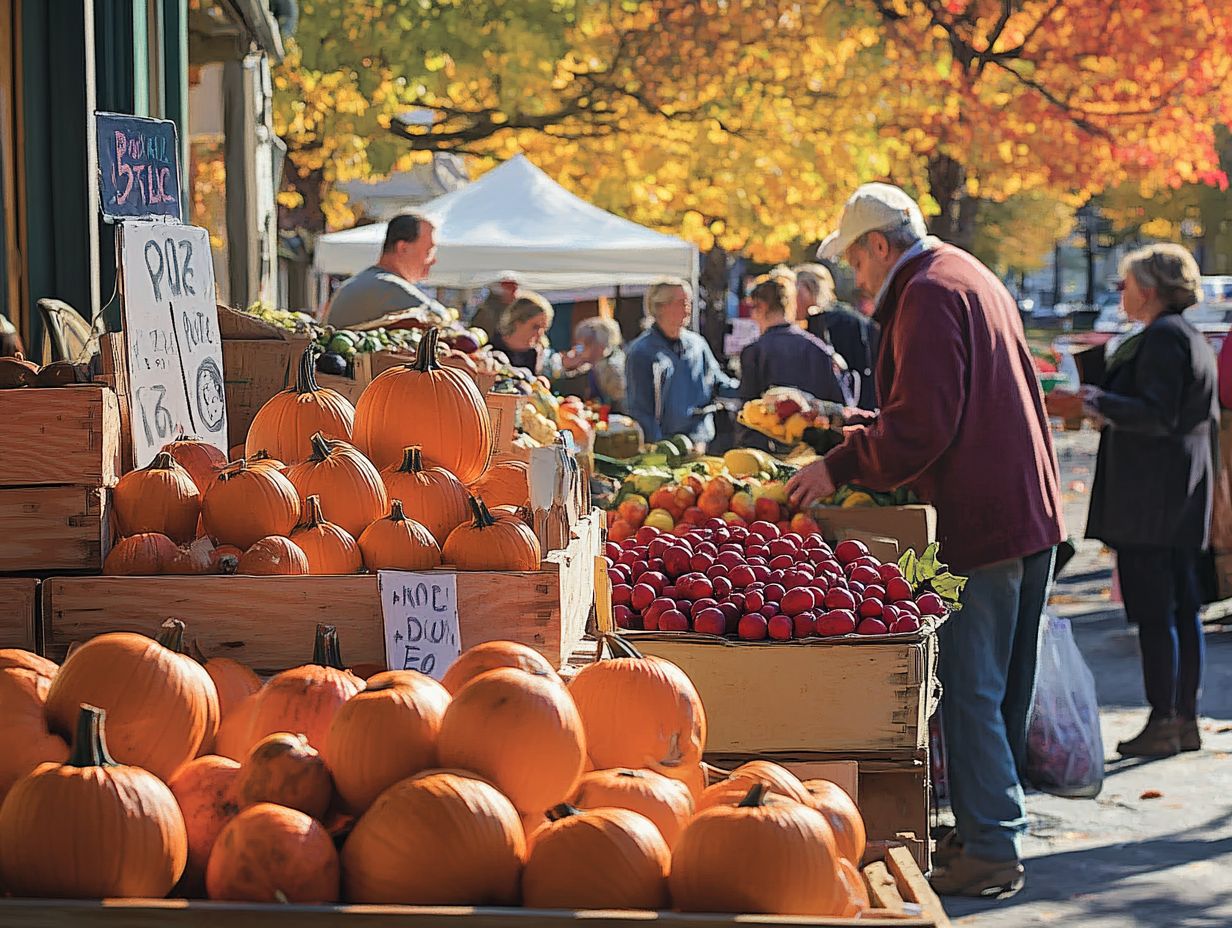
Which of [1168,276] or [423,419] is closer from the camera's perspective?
[423,419]

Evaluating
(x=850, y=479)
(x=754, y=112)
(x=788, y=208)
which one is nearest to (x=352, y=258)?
(x=754, y=112)

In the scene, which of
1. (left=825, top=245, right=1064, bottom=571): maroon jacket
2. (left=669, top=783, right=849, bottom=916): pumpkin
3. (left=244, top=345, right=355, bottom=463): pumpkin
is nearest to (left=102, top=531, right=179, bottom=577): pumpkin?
(left=244, top=345, right=355, bottom=463): pumpkin

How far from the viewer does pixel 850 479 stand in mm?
5086

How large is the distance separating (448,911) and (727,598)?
223cm

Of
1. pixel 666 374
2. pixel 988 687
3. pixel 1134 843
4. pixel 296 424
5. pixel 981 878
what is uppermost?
pixel 296 424

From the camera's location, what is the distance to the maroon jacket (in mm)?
4816

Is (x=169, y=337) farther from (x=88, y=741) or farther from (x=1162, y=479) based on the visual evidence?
(x=1162, y=479)

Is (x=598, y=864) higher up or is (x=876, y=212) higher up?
(x=876, y=212)

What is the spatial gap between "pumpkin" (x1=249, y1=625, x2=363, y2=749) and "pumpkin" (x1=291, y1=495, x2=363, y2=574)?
0.50 metres

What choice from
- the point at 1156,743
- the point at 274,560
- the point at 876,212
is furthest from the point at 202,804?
the point at 1156,743

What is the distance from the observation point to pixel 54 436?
2723 mm

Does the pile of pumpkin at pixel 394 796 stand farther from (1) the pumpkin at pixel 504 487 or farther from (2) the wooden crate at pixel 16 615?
(1) the pumpkin at pixel 504 487

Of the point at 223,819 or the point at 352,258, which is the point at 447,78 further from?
the point at 223,819

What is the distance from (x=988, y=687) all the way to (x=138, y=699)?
11.0ft
